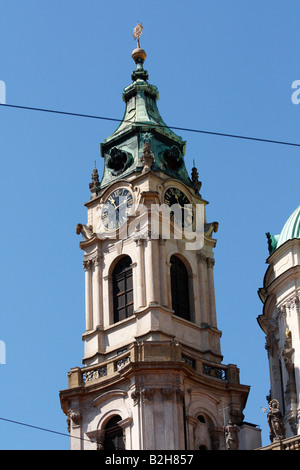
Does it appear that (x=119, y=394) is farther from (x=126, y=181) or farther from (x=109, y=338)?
(x=126, y=181)

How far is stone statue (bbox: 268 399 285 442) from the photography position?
171 ft

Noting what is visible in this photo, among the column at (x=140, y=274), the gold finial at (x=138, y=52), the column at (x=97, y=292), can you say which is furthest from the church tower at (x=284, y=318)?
the gold finial at (x=138, y=52)

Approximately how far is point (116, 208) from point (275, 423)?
17.5 m

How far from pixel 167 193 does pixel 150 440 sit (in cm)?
1343

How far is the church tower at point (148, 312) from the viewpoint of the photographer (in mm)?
59719

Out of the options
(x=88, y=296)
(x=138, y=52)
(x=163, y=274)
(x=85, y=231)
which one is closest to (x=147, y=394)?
(x=163, y=274)

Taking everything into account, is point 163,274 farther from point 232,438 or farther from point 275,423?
point 275,423

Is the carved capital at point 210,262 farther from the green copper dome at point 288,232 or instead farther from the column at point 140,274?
the green copper dome at point 288,232

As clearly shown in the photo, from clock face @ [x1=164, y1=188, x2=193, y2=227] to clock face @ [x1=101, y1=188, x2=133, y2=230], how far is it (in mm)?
1789

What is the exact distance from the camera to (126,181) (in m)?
67.2

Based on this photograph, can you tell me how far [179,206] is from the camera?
6675cm

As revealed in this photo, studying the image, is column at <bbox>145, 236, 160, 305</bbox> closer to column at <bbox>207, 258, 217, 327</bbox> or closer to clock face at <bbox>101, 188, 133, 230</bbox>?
clock face at <bbox>101, 188, 133, 230</bbox>

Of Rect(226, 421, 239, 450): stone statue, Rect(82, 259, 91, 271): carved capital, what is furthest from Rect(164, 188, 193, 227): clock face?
Rect(226, 421, 239, 450): stone statue

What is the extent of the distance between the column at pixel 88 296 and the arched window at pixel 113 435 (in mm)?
5640
